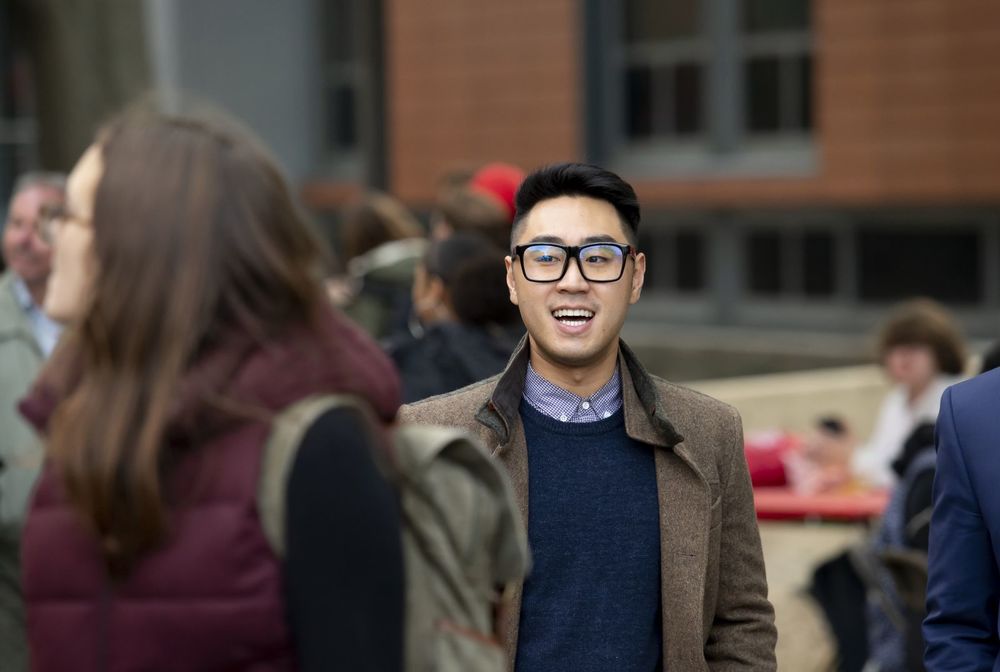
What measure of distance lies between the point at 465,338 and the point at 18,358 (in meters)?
1.34

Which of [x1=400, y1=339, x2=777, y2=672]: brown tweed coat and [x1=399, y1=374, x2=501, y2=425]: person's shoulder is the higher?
Answer: [x1=399, y1=374, x2=501, y2=425]: person's shoulder

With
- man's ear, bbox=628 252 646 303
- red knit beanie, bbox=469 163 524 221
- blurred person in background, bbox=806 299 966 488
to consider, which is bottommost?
blurred person in background, bbox=806 299 966 488

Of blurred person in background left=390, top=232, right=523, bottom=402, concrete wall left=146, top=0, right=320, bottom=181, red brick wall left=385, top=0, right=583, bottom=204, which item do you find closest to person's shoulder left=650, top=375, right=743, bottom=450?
blurred person in background left=390, top=232, right=523, bottom=402

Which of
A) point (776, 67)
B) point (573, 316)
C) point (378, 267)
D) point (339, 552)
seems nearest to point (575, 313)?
point (573, 316)

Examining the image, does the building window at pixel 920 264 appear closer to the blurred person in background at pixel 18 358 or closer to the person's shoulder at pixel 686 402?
the blurred person in background at pixel 18 358

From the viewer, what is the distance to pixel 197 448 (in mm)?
2059

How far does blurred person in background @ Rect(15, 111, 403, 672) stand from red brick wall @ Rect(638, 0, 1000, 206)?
44.8ft

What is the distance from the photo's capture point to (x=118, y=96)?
14258mm

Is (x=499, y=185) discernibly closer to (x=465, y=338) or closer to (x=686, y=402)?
(x=465, y=338)

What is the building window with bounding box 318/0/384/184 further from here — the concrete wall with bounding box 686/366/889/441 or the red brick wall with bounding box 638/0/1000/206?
the concrete wall with bounding box 686/366/889/441

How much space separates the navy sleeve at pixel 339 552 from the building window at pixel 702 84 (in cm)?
1536

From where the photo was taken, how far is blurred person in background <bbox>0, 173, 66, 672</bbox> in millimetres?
4039

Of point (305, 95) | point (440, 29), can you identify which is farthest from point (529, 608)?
point (305, 95)

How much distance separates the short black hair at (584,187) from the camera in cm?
332
